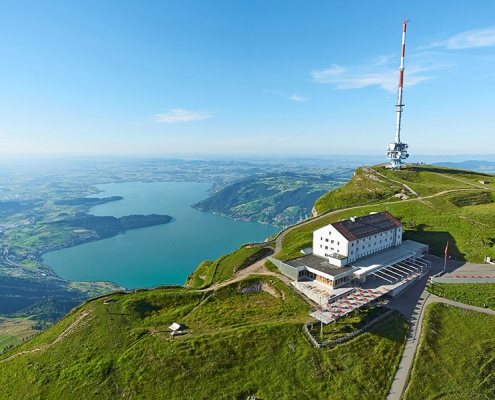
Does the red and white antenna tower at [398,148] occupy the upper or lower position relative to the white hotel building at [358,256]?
upper

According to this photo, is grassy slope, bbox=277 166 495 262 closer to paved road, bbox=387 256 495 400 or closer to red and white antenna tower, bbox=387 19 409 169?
paved road, bbox=387 256 495 400

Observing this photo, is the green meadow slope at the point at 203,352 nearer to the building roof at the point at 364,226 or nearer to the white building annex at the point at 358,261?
the white building annex at the point at 358,261

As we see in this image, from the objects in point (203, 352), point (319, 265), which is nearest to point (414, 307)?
point (319, 265)

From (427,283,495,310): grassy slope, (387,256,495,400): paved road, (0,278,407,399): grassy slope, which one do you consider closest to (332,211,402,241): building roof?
(387,256,495,400): paved road

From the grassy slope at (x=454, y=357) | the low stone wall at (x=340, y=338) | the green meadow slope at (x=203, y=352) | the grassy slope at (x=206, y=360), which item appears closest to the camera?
the grassy slope at (x=206, y=360)

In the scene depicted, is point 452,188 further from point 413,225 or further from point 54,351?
point 54,351

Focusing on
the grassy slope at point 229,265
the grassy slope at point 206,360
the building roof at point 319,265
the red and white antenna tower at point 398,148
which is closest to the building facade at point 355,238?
the building roof at point 319,265

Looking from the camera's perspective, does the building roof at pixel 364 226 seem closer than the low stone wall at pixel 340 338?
No
